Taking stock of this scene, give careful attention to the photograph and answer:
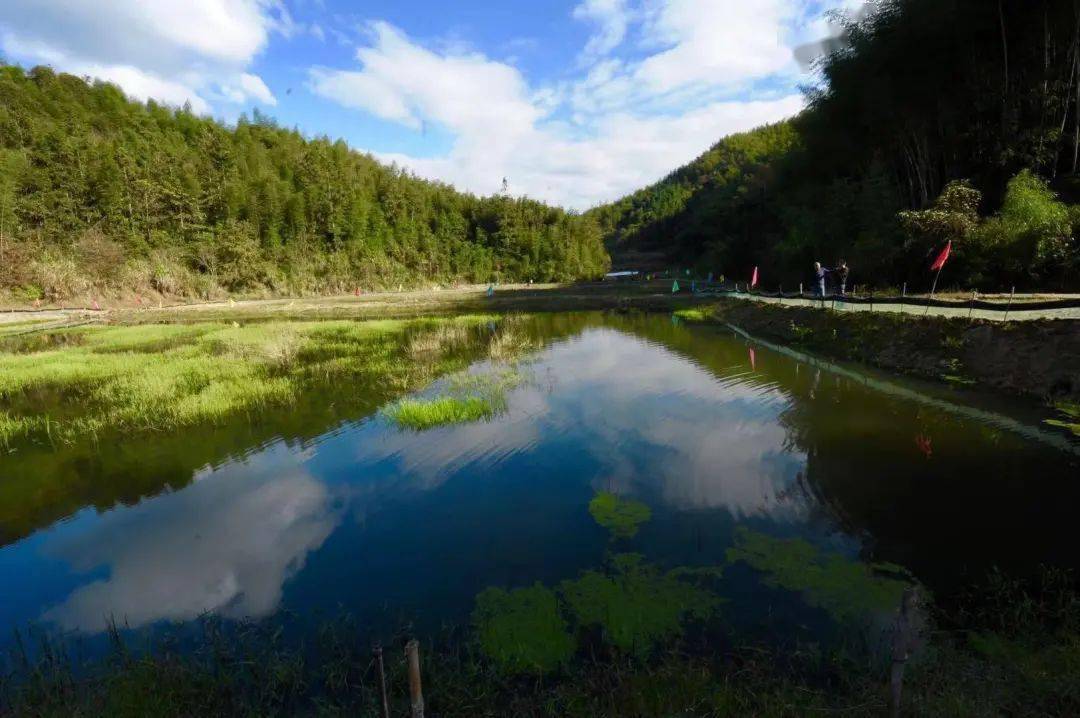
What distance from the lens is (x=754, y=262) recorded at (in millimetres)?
43625

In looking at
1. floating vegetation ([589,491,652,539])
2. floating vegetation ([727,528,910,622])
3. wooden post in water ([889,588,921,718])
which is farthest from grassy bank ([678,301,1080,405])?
wooden post in water ([889,588,921,718])

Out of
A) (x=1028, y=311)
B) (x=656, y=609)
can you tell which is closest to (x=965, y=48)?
(x=1028, y=311)

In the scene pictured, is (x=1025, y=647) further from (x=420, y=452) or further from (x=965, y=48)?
(x=965, y=48)

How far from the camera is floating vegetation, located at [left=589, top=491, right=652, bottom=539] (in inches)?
279

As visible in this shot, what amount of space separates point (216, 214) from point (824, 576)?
221 ft

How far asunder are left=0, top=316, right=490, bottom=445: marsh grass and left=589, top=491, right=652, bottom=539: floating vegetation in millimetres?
8974

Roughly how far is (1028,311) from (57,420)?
25235mm

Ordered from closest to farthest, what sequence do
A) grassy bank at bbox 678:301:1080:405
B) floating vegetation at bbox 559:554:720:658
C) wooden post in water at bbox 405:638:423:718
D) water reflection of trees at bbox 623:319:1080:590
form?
wooden post in water at bbox 405:638:423:718
floating vegetation at bbox 559:554:720:658
water reflection of trees at bbox 623:319:1080:590
grassy bank at bbox 678:301:1080:405

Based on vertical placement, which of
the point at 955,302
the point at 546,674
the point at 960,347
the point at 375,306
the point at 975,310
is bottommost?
the point at 546,674

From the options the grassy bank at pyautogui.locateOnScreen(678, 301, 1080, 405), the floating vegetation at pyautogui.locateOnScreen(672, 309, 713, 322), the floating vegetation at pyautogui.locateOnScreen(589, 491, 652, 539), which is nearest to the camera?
the floating vegetation at pyautogui.locateOnScreen(589, 491, 652, 539)

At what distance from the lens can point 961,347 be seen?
45.3ft

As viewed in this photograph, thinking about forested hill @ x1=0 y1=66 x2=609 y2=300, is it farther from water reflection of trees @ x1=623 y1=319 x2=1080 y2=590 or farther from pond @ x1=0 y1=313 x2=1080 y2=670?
water reflection of trees @ x1=623 y1=319 x2=1080 y2=590

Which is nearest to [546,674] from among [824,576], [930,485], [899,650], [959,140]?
[899,650]

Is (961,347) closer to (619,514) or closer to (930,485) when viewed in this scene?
(930,485)
